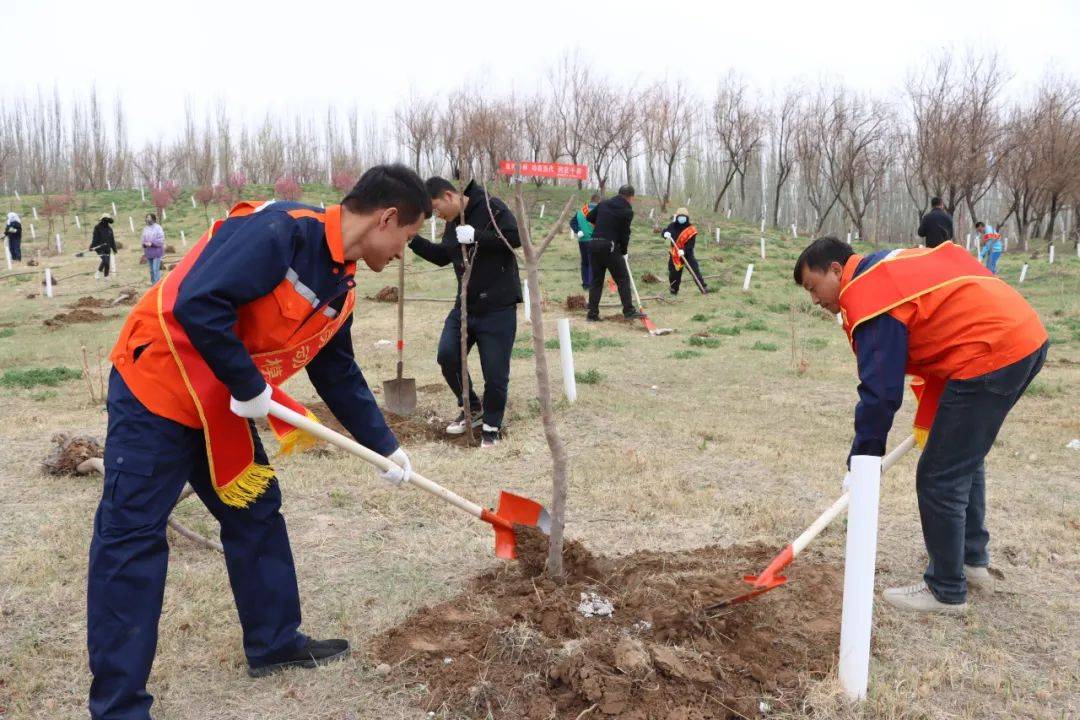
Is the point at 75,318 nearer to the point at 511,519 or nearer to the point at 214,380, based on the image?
the point at 511,519

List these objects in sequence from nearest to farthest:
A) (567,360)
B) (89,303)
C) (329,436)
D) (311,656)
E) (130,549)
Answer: (130,549) < (329,436) < (311,656) < (567,360) < (89,303)

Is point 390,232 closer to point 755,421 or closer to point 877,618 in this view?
point 877,618

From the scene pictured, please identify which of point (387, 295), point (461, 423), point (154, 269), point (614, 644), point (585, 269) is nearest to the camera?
point (614, 644)

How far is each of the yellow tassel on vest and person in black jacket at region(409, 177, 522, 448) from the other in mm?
2976

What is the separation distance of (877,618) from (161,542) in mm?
2860

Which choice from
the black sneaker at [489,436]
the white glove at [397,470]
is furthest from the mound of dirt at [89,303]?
the white glove at [397,470]

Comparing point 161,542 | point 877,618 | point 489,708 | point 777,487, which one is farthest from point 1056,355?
point 161,542

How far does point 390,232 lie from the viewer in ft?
8.95

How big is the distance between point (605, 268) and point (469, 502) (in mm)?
9110

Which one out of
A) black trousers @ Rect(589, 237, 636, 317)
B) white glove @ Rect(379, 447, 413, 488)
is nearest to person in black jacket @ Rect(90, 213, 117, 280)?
black trousers @ Rect(589, 237, 636, 317)

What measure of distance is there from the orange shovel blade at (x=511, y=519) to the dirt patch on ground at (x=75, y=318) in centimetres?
1246

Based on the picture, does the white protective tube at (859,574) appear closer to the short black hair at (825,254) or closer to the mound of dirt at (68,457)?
the short black hair at (825,254)

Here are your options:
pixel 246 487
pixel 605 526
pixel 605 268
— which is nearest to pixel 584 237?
pixel 605 268

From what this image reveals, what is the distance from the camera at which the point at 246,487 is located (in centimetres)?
277
